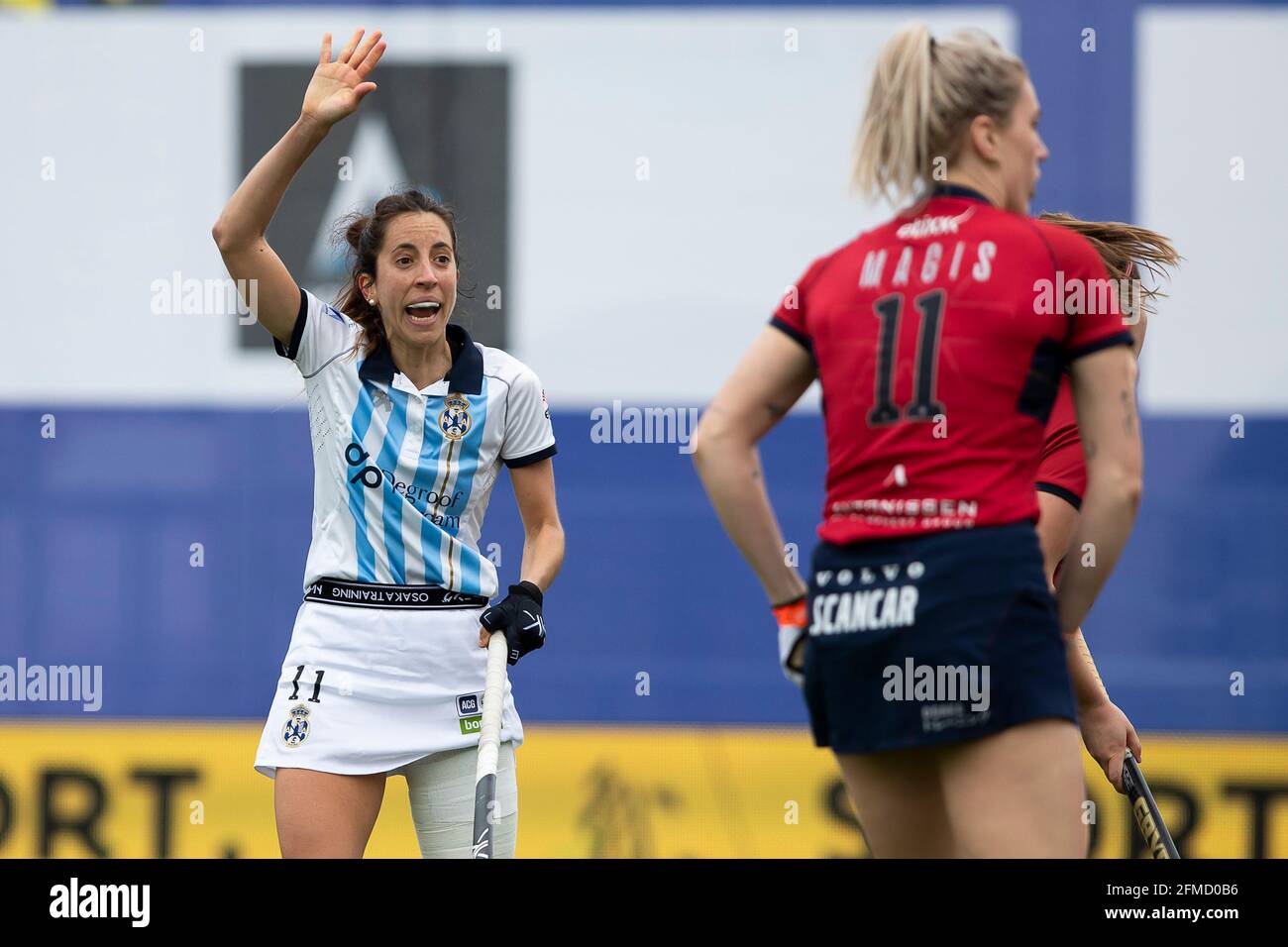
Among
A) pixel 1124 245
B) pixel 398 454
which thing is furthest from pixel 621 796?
pixel 1124 245

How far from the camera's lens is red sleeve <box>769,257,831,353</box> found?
2.23m

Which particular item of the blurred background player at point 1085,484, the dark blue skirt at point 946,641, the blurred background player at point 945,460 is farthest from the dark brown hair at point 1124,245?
the dark blue skirt at point 946,641

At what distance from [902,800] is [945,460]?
0.48 meters

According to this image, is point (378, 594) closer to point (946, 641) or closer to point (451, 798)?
point (451, 798)

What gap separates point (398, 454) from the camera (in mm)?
3125

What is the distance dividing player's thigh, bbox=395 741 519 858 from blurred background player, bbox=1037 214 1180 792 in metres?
1.13

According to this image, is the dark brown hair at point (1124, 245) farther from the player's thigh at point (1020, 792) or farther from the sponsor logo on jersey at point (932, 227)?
the player's thigh at point (1020, 792)

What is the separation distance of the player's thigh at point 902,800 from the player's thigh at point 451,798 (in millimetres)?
1112

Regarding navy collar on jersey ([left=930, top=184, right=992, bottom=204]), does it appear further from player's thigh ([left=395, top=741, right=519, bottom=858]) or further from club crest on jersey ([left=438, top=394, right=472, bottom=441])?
player's thigh ([left=395, top=741, right=519, bottom=858])

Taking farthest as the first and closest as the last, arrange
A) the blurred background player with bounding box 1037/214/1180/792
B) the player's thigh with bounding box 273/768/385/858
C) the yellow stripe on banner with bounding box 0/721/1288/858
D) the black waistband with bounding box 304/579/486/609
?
the yellow stripe on banner with bounding box 0/721/1288/858, the black waistband with bounding box 304/579/486/609, the player's thigh with bounding box 273/768/385/858, the blurred background player with bounding box 1037/214/1180/792

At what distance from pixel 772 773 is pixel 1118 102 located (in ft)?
8.00

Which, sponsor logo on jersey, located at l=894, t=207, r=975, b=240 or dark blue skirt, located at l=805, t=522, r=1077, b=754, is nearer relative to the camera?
dark blue skirt, located at l=805, t=522, r=1077, b=754

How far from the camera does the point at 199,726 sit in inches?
195

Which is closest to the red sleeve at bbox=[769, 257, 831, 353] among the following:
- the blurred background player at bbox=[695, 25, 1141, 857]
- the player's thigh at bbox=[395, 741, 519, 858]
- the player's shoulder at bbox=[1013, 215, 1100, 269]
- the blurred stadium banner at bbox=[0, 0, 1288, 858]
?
the blurred background player at bbox=[695, 25, 1141, 857]
